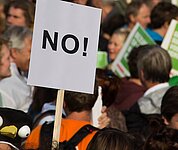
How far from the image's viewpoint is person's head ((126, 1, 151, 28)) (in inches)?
312

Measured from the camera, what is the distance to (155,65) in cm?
535

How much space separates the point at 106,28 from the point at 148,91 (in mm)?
3271

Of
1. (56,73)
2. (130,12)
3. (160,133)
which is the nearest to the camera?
(56,73)

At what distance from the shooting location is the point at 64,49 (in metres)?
3.62

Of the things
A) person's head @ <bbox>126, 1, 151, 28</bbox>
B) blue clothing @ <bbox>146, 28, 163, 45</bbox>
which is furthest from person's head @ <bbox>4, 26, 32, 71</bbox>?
person's head @ <bbox>126, 1, 151, 28</bbox>

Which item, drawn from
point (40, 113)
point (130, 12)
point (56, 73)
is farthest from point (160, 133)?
point (130, 12)

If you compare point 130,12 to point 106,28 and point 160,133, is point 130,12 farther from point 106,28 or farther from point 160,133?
point 160,133

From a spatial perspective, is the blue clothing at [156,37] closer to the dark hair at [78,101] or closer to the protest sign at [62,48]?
the dark hair at [78,101]

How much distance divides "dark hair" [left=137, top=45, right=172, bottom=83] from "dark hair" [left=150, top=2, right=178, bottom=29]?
1.75 metres

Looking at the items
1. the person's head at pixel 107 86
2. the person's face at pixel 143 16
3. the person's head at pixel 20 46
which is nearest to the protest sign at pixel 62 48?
the person's head at pixel 107 86

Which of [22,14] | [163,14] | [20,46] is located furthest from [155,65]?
[163,14]

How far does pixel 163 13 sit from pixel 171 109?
2848 millimetres

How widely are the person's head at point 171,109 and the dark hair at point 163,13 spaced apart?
8.79 ft

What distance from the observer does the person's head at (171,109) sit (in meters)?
4.43
